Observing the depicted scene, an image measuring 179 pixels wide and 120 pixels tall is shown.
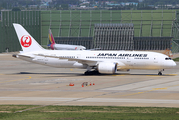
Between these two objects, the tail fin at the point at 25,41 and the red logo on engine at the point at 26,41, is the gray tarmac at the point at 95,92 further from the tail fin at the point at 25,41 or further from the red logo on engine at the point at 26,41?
the red logo on engine at the point at 26,41

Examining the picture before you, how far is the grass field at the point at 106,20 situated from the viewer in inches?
5032

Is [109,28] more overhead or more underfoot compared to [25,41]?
more overhead

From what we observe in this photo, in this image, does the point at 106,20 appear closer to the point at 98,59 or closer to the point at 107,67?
the point at 98,59

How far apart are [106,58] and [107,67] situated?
9.48 ft

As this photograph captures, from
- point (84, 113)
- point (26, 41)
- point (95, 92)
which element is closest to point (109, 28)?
point (26, 41)

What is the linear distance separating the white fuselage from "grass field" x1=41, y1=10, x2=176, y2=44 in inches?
2861

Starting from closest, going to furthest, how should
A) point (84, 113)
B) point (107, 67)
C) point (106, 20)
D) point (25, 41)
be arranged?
1. point (84, 113)
2. point (107, 67)
3. point (25, 41)
4. point (106, 20)

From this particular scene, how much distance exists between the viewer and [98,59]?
55875mm

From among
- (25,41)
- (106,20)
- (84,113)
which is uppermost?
(106,20)

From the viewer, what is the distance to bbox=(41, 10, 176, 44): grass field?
419 ft

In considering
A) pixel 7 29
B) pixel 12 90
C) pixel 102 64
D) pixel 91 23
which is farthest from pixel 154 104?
pixel 91 23

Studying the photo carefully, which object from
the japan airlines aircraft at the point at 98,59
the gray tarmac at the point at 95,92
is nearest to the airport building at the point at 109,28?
the japan airlines aircraft at the point at 98,59

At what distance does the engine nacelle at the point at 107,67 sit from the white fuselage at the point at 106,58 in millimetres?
1489

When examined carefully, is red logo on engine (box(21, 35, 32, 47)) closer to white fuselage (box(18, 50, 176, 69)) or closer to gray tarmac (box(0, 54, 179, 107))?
white fuselage (box(18, 50, 176, 69))
